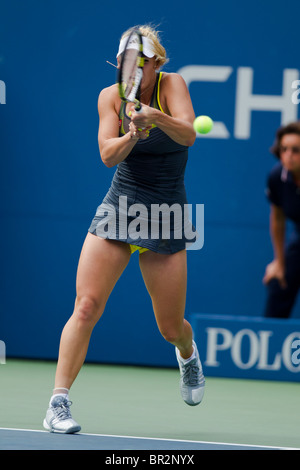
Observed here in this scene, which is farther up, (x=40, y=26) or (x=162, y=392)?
(x=40, y=26)

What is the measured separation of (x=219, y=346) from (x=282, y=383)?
16.7 inches

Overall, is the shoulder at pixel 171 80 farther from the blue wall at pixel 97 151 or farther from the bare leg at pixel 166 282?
the blue wall at pixel 97 151

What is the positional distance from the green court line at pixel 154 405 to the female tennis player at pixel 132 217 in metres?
A: 0.37

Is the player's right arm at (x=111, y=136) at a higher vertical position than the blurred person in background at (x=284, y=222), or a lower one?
higher

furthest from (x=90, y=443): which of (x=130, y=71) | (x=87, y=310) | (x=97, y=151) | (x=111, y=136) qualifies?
(x=97, y=151)

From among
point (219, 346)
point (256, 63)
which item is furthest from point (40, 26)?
point (219, 346)

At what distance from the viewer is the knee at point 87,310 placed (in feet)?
12.1

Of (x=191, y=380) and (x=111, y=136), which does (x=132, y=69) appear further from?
(x=191, y=380)

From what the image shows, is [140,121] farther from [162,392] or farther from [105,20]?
[105,20]

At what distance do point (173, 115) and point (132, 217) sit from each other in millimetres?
436

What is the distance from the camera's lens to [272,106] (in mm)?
5723

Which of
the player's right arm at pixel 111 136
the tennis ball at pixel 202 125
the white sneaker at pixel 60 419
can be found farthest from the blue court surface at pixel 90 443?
the tennis ball at pixel 202 125

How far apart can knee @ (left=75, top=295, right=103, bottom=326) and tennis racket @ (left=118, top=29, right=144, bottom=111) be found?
2.55 feet

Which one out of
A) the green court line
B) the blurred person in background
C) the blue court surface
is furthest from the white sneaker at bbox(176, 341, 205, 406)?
the blurred person in background
